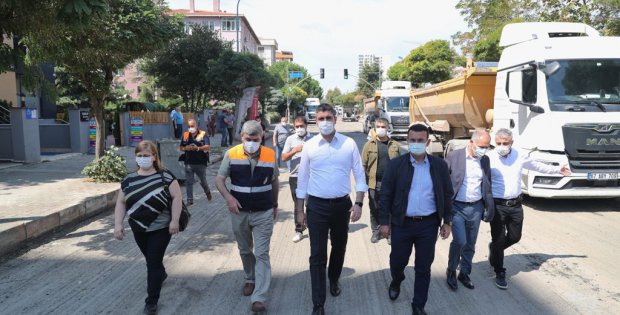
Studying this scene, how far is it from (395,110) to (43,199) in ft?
61.1

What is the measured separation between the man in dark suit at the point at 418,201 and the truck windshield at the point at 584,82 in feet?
16.7

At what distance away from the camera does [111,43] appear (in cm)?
916

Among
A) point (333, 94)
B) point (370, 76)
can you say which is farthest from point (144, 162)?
point (333, 94)

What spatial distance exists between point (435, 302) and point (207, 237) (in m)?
3.40

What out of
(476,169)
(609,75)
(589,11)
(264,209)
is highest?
(589,11)

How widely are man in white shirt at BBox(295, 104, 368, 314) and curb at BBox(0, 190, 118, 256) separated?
13.5 feet

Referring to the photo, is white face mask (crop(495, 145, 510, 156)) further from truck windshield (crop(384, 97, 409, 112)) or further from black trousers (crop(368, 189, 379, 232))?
truck windshield (crop(384, 97, 409, 112))

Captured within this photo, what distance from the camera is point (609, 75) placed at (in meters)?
8.02

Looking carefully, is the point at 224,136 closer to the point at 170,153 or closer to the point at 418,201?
the point at 170,153

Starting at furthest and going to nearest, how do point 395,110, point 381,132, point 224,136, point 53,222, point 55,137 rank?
point 395,110
point 224,136
point 55,137
point 53,222
point 381,132

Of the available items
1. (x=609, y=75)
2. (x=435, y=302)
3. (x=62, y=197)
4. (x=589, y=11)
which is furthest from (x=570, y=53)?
(x=589, y=11)

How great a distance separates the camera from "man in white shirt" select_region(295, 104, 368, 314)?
13.0 ft

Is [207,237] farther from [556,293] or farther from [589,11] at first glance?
[589,11]

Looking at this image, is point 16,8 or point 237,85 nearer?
point 16,8
